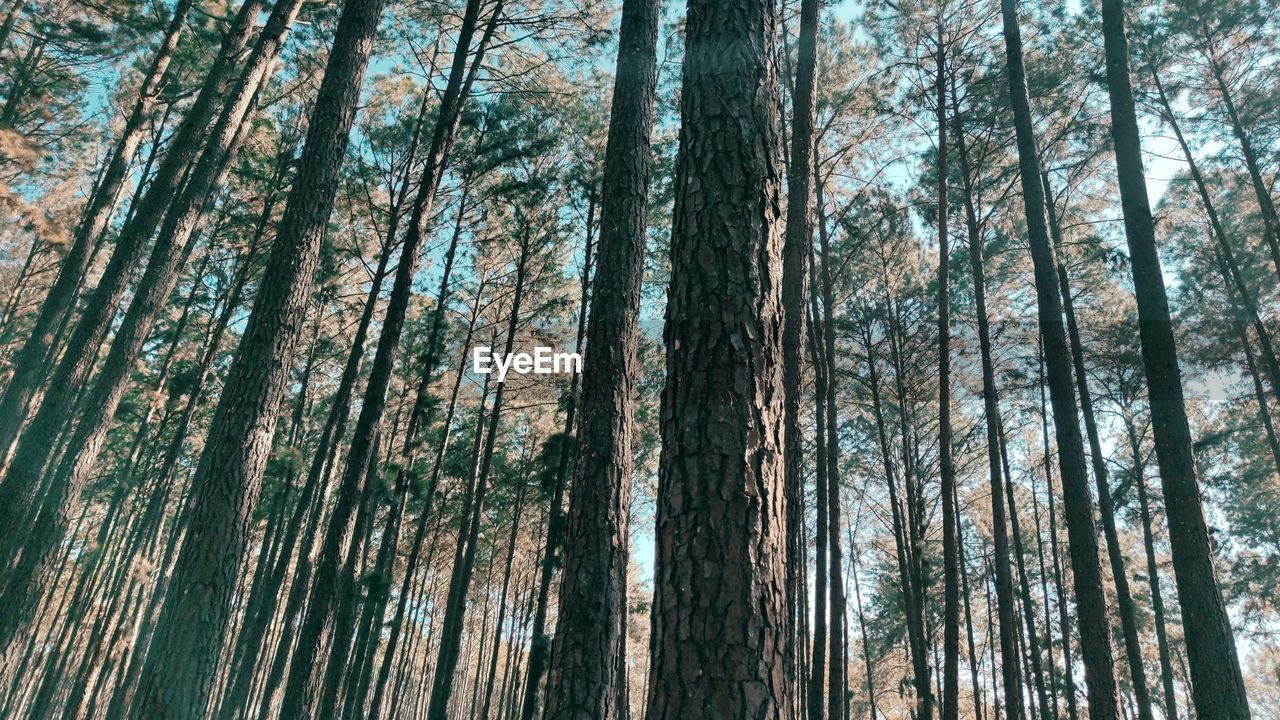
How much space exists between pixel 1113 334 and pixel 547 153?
1278cm

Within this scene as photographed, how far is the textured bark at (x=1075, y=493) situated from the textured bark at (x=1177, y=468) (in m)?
0.58

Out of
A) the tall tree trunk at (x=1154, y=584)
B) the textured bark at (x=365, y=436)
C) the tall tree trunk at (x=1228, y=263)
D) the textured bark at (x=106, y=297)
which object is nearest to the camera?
the textured bark at (x=365, y=436)

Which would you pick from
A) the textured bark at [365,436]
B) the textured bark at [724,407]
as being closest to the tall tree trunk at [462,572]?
the textured bark at [365,436]

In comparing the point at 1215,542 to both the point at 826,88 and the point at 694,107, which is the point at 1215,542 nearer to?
the point at 826,88

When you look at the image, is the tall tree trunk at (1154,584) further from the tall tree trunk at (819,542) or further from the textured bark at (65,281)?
the textured bark at (65,281)

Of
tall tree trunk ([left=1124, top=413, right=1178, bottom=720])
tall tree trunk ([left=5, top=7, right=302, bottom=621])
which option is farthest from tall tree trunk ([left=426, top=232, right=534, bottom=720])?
tall tree trunk ([left=1124, top=413, right=1178, bottom=720])

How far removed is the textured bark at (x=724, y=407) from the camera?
1.82 metres

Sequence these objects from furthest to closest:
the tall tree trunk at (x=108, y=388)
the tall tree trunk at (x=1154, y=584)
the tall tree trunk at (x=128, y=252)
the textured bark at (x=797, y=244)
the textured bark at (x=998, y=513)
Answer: the tall tree trunk at (x=1154, y=584) → the textured bark at (x=998, y=513) → the tall tree trunk at (x=128, y=252) → the tall tree trunk at (x=108, y=388) → the textured bark at (x=797, y=244)

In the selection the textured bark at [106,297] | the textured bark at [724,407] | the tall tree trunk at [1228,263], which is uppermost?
the tall tree trunk at [1228,263]

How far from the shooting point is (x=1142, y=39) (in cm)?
1324

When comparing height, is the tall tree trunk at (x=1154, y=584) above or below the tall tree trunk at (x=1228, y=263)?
below

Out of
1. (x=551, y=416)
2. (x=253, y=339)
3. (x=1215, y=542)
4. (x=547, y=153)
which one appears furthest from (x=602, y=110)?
(x=1215, y=542)

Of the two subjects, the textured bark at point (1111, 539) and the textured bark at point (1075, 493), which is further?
the textured bark at point (1111, 539)

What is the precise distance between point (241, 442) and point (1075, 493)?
21.7 ft
